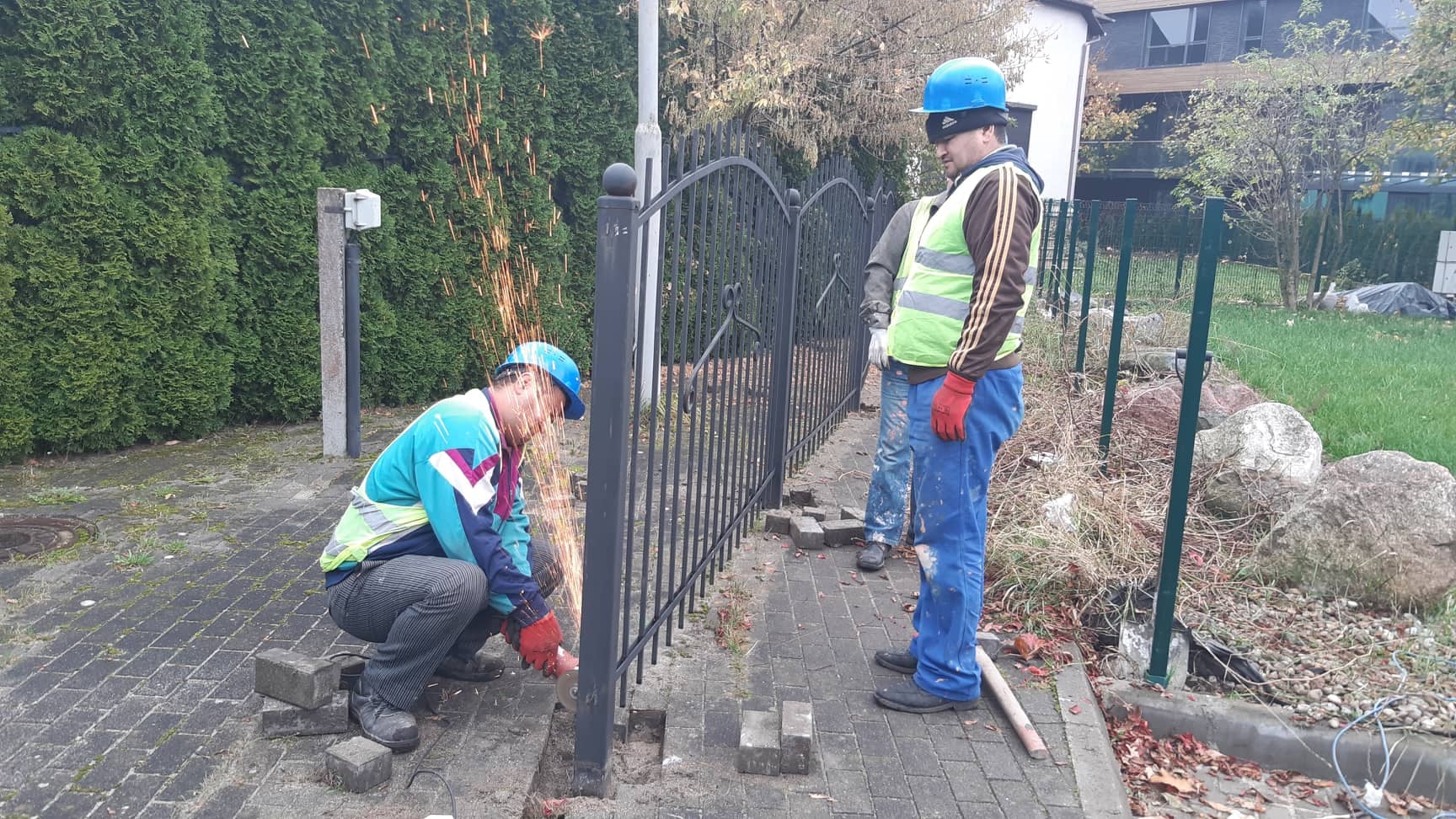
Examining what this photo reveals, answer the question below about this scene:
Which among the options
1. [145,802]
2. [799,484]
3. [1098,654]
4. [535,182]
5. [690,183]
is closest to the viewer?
[145,802]

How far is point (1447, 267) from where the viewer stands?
22.1 m

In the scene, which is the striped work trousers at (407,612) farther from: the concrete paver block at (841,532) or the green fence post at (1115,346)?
the green fence post at (1115,346)

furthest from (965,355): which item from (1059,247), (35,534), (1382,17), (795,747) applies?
(1382,17)

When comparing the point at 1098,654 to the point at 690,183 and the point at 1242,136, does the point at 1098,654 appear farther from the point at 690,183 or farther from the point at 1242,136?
the point at 1242,136

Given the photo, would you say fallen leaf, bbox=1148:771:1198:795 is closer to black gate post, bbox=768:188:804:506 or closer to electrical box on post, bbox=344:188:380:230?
black gate post, bbox=768:188:804:506

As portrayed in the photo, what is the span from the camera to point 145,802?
315 cm

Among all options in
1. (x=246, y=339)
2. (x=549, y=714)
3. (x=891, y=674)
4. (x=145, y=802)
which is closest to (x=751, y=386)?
(x=891, y=674)

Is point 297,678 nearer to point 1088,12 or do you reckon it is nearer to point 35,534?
point 35,534

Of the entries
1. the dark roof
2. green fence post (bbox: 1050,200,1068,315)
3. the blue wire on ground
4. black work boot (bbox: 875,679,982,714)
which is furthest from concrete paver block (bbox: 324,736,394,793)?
the dark roof

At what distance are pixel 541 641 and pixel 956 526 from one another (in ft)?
5.24

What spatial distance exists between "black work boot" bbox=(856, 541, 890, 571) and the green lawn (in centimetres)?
407

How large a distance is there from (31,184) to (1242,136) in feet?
70.4

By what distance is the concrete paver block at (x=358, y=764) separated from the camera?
127 inches

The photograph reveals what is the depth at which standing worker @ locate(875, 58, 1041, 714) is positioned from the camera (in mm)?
3688
